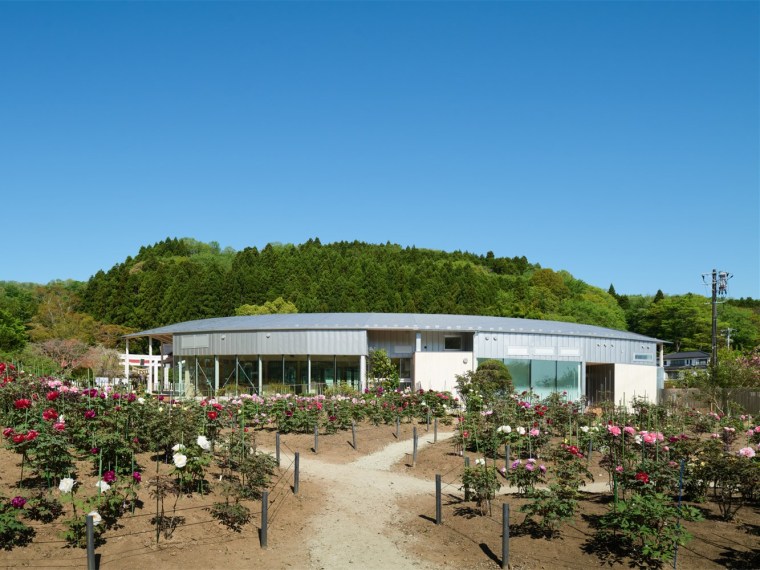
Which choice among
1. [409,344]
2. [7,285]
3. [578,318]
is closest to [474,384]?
[409,344]

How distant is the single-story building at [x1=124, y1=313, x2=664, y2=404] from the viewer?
33.4m

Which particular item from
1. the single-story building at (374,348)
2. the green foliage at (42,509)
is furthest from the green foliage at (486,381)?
the green foliage at (42,509)

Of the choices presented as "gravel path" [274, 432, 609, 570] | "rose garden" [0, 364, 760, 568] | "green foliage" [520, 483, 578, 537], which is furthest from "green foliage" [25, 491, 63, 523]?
"green foliage" [520, 483, 578, 537]

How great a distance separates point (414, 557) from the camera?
29.3 feet

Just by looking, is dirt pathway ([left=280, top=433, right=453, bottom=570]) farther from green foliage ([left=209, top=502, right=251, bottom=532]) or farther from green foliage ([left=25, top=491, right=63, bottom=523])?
green foliage ([left=25, top=491, right=63, bottom=523])

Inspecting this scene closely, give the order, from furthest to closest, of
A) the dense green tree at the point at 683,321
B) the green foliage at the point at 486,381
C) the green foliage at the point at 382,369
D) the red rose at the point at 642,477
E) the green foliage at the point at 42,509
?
the dense green tree at the point at 683,321 → the green foliage at the point at 382,369 → the green foliage at the point at 486,381 → the red rose at the point at 642,477 → the green foliage at the point at 42,509

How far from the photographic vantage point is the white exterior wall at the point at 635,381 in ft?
125

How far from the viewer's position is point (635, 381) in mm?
39188

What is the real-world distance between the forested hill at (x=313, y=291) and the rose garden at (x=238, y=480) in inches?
1962

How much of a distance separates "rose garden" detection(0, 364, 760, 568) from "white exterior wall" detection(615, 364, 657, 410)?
24.9 metres

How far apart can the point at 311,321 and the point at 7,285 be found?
198 ft

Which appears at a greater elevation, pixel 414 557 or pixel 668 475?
pixel 668 475

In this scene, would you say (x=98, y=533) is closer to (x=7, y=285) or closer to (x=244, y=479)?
(x=244, y=479)

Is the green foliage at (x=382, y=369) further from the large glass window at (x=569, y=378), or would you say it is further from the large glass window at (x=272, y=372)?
the large glass window at (x=569, y=378)
